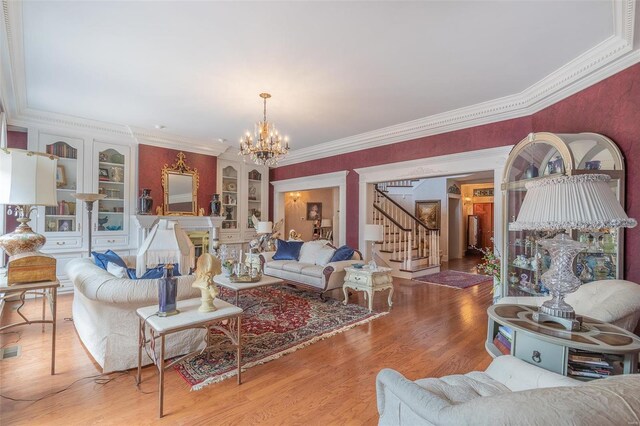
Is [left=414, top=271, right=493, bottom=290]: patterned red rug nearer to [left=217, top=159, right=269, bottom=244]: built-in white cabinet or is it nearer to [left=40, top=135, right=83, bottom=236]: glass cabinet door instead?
[left=217, top=159, right=269, bottom=244]: built-in white cabinet

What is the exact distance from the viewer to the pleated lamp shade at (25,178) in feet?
7.32

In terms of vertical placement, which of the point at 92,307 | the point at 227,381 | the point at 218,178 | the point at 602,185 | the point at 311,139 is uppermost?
the point at 311,139

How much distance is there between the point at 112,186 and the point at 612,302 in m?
7.14

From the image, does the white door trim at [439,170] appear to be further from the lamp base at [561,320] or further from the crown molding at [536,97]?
the lamp base at [561,320]

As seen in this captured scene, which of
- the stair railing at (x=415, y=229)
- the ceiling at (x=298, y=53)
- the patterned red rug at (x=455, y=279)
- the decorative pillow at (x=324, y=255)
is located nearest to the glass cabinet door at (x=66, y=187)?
the ceiling at (x=298, y=53)

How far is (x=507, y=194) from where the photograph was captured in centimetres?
361

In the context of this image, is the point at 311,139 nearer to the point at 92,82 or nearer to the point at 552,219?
the point at 92,82

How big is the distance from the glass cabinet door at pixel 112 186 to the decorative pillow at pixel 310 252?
3.51 metres

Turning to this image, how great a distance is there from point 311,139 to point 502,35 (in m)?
4.00

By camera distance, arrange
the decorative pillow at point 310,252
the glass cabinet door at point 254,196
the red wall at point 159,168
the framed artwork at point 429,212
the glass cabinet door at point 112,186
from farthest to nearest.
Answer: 1. the framed artwork at point 429,212
2. the glass cabinet door at point 254,196
3. the red wall at point 159,168
4. the glass cabinet door at point 112,186
5. the decorative pillow at point 310,252

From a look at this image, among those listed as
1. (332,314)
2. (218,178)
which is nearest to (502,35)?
(332,314)

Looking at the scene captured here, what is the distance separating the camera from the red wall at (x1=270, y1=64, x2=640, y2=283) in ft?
8.75

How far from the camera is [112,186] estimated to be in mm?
5695

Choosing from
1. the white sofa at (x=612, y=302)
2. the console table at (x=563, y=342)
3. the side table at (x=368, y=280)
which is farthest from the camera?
the side table at (x=368, y=280)
